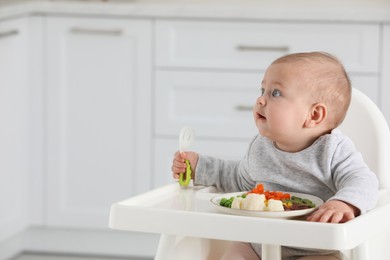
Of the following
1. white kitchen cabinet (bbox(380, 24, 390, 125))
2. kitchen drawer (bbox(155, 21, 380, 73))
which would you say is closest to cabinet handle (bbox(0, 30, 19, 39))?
kitchen drawer (bbox(155, 21, 380, 73))

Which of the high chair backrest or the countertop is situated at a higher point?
the countertop

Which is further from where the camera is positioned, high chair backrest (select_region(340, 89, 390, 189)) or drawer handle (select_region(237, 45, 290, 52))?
drawer handle (select_region(237, 45, 290, 52))

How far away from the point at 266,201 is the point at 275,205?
36 mm

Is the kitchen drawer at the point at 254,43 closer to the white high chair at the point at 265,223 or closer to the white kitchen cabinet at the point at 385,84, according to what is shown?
the white kitchen cabinet at the point at 385,84

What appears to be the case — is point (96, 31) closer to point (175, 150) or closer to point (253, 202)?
point (175, 150)

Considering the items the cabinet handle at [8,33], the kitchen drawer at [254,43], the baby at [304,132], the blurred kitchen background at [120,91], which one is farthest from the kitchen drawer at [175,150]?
the baby at [304,132]

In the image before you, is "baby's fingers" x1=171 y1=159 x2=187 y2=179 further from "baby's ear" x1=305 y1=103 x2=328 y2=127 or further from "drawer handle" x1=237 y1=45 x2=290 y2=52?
"drawer handle" x1=237 y1=45 x2=290 y2=52

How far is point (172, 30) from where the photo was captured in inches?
124

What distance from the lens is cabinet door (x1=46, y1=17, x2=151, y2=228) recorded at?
125 inches

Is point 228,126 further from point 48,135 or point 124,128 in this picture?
point 48,135

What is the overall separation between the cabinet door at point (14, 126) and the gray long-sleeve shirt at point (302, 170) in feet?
4.68

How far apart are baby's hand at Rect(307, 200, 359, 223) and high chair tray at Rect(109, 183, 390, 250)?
0.03m

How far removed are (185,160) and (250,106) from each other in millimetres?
1436

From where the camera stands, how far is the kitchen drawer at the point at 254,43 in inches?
120
